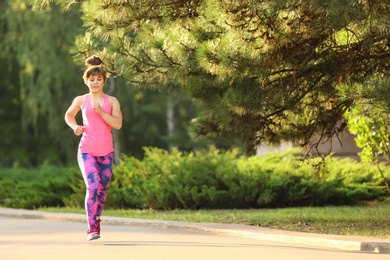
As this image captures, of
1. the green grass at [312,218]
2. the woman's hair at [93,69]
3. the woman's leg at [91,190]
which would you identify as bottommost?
the green grass at [312,218]

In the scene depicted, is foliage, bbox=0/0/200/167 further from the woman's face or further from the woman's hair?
the woman's face

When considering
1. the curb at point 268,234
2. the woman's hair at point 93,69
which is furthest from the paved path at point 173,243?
the woman's hair at point 93,69

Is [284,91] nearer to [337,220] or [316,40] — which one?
[316,40]

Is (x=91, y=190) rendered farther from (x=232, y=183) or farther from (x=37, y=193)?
(x=37, y=193)

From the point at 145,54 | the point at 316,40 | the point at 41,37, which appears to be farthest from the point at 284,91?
the point at 41,37

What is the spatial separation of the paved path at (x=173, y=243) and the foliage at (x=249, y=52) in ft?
5.36

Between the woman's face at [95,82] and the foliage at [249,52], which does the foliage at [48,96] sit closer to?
the foliage at [249,52]

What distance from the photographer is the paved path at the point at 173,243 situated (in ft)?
37.3

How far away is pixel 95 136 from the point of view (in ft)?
42.0

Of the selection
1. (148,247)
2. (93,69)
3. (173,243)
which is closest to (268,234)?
(173,243)

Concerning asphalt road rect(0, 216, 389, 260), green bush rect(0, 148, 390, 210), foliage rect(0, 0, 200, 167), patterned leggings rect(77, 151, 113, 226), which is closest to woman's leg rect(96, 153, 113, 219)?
patterned leggings rect(77, 151, 113, 226)

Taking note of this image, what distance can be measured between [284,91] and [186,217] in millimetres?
3661

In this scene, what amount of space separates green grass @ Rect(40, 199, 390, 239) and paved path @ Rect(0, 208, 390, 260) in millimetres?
1054

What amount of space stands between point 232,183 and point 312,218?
13.2 feet
